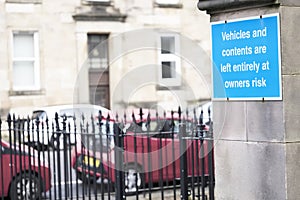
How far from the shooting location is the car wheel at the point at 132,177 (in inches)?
337

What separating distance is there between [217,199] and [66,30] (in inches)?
869

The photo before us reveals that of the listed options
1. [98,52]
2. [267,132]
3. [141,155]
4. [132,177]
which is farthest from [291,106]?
[98,52]

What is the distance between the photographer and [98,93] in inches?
1121

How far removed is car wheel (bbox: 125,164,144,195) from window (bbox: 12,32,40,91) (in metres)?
16.7

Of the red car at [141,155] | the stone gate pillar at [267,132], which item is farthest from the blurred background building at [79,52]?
the stone gate pillar at [267,132]

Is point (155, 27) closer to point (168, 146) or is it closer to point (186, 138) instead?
point (168, 146)

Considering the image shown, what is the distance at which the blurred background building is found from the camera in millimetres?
26469

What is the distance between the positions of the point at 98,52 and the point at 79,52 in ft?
3.25

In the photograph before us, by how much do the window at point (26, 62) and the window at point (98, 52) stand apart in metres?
2.31

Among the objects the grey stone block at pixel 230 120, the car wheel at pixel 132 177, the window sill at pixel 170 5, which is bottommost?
the car wheel at pixel 132 177

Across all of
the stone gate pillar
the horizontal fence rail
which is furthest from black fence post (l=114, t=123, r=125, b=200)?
the stone gate pillar

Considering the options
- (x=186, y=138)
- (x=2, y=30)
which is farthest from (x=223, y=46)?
(x=2, y=30)

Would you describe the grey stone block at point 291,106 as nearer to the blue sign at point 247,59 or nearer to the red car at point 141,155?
the blue sign at point 247,59

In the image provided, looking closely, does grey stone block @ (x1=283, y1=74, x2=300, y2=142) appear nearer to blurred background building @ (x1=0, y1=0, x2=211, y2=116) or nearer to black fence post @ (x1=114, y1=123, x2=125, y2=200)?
black fence post @ (x1=114, y1=123, x2=125, y2=200)
